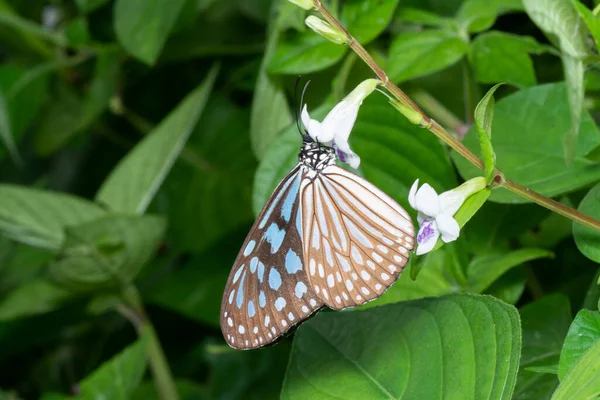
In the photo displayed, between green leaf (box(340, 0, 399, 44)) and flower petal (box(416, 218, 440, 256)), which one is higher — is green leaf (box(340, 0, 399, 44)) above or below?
above

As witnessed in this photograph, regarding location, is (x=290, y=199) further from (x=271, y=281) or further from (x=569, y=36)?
(x=569, y=36)

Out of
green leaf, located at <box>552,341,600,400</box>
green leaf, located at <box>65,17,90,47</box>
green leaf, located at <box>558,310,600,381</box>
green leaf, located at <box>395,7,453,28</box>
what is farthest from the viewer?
green leaf, located at <box>65,17,90,47</box>

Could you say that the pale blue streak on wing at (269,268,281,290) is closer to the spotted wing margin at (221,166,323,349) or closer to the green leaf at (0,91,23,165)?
the spotted wing margin at (221,166,323,349)

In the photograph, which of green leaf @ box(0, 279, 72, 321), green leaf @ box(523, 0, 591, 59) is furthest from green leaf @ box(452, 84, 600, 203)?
green leaf @ box(0, 279, 72, 321)

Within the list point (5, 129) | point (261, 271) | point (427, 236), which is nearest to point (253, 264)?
point (261, 271)

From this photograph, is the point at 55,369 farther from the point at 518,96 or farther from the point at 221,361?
the point at 518,96

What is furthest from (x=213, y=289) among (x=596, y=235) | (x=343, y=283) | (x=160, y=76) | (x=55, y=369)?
(x=596, y=235)
